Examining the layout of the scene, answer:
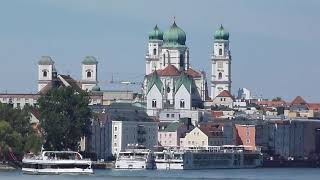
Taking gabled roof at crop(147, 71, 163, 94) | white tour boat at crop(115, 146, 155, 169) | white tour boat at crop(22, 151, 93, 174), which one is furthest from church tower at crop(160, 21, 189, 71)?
white tour boat at crop(22, 151, 93, 174)

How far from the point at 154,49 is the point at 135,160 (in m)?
62.1

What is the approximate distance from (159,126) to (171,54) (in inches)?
1228

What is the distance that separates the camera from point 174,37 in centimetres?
17938

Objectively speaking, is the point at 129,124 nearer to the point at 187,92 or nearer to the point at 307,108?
the point at 187,92

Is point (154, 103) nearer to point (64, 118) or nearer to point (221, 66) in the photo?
point (221, 66)

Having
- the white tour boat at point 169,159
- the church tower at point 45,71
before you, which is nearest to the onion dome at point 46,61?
the church tower at point 45,71

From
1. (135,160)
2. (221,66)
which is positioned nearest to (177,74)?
(221,66)

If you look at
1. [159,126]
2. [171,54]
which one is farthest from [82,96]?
[171,54]

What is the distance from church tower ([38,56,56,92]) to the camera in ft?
543

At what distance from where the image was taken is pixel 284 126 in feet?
535

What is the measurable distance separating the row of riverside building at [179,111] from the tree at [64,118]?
4000mm

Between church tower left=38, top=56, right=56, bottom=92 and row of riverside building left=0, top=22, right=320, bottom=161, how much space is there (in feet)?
0.27

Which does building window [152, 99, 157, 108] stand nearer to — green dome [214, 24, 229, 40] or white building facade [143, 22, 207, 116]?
white building facade [143, 22, 207, 116]

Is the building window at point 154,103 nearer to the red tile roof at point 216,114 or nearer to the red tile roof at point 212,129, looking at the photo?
the red tile roof at point 216,114
